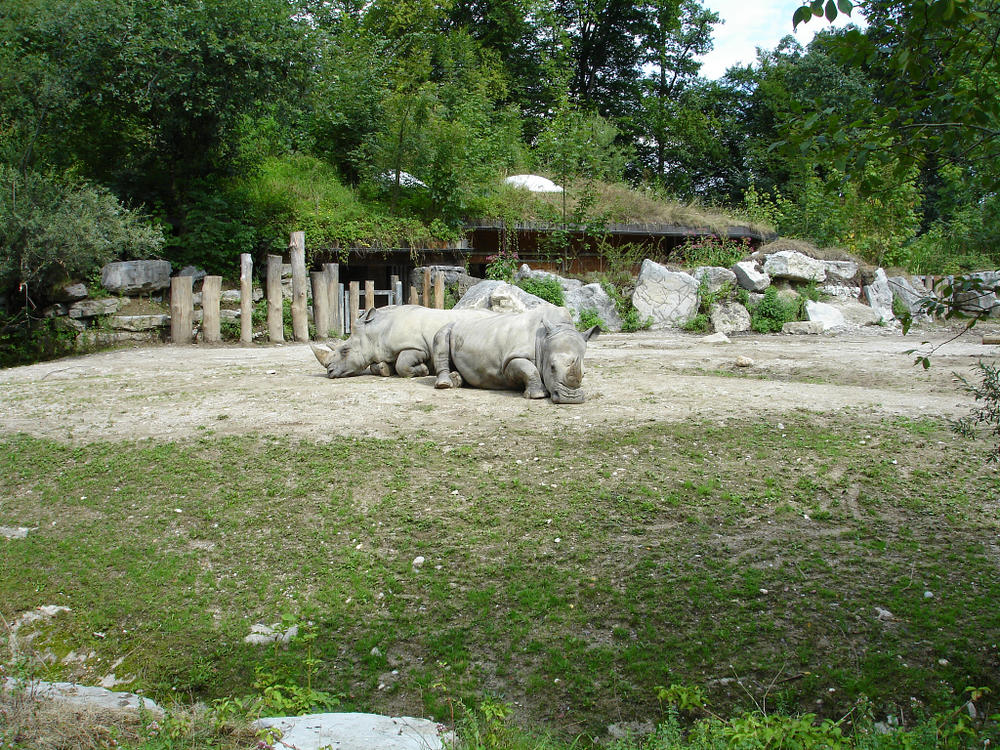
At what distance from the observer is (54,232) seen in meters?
12.6

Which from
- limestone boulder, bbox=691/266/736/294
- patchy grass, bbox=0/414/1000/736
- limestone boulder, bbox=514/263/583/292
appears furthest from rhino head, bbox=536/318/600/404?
limestone boulder, bbox=691/266/736/294

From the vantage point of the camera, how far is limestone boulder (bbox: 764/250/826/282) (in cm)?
1791

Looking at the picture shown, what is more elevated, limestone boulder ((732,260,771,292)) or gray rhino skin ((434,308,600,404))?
limestone boulder ((732,260,771,292))

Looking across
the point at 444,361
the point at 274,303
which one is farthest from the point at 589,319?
the point at 444,361

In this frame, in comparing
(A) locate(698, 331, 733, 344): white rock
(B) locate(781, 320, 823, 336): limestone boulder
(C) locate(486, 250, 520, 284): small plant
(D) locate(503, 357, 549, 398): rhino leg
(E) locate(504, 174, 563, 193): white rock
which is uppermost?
(E) locate(504, 174, 563, 193): white rock

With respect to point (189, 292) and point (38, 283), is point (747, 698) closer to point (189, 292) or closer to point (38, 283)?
point (189, 292)

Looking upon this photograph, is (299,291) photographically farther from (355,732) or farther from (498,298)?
(355,732)

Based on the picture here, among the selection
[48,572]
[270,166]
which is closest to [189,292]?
[270,166]

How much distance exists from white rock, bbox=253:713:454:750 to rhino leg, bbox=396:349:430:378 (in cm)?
590

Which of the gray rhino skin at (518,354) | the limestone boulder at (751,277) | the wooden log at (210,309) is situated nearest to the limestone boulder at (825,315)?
the limestone boulder at (751,277)

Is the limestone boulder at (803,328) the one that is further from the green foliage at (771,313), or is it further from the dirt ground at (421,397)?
the dirt ground at (421,397)

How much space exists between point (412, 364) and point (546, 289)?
27.5ft

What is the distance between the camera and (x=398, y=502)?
5.38 meters

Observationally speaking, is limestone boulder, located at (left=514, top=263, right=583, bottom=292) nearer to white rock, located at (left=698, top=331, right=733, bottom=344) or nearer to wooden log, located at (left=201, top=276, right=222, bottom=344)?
white rock, located at (left=698, top=331, right=733, bottom=344)
